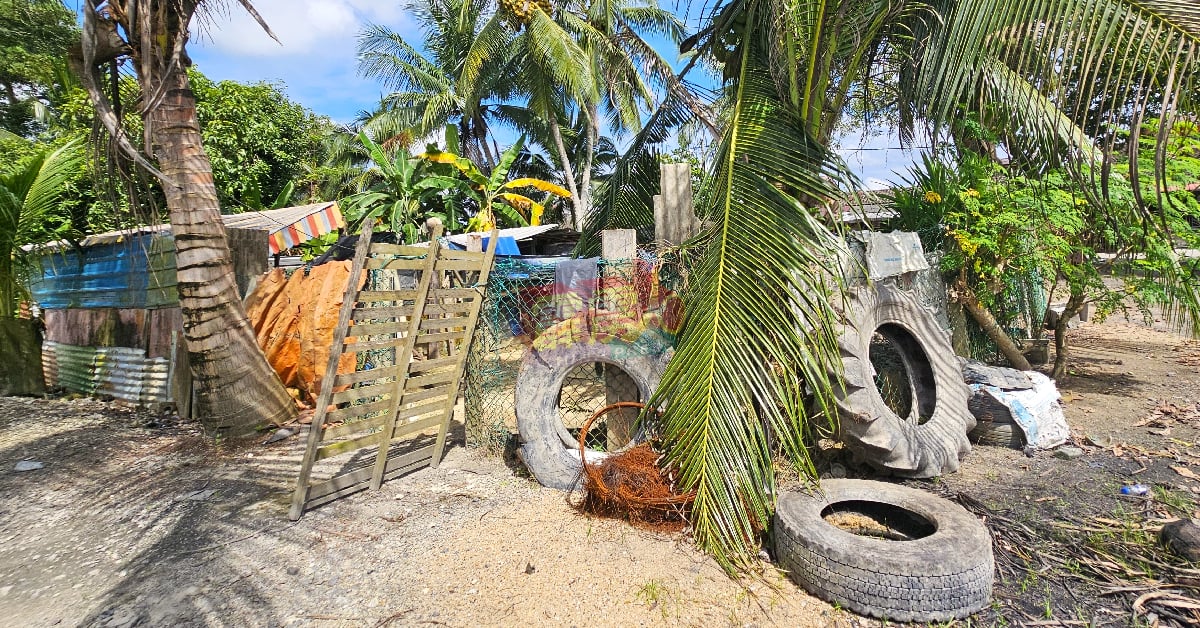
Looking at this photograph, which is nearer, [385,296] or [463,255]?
[385,296]

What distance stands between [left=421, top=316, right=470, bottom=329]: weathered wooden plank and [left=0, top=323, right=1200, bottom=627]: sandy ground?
1192mm

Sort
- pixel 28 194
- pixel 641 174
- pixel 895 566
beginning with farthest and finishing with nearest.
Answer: pixel 28 194 → pixel 641 174 → pixel 895 566

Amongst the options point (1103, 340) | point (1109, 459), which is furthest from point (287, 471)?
point (1103, 340)

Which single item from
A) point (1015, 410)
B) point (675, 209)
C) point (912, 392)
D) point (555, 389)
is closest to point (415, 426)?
point (555, 389)

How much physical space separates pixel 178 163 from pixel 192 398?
2783 mm

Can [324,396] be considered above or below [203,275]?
below

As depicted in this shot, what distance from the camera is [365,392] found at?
397cm

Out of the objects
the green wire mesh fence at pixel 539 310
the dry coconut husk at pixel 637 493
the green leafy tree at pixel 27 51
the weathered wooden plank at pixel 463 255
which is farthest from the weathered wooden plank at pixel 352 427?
the green leafy tree at pixel 27 51

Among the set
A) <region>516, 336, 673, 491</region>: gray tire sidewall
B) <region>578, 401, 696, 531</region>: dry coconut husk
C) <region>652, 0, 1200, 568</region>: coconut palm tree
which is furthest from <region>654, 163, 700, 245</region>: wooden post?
<region>578, 401, 696, 531</region>: dry coconut husk

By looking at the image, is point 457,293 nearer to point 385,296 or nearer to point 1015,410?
point 385,296

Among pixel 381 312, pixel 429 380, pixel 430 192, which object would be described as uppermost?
pixel 430 192

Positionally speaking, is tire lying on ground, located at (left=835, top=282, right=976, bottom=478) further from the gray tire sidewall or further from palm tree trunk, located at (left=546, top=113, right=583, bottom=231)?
palm tree trunk, located at (left=546, top=113, right=583, bottom=231)

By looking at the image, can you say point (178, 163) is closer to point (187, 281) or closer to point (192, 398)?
point (187, 281)

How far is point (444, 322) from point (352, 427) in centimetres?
105
